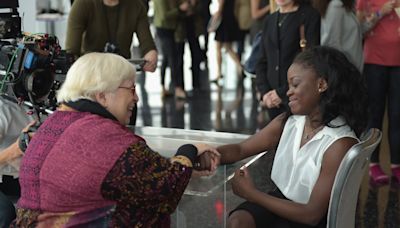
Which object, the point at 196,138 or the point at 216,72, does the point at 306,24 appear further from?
the point at 216,72

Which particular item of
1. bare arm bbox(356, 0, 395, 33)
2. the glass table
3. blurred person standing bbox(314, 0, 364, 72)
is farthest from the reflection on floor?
bare arm bbox(356, 0, 395, 33)

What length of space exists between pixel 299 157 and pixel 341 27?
1737 mm

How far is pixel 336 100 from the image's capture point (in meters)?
2.24

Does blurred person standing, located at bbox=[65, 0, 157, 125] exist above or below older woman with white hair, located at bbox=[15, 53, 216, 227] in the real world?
above

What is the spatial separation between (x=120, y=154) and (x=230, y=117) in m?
4.21

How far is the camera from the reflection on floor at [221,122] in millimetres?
2514

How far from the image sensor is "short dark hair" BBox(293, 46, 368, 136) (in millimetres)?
2223

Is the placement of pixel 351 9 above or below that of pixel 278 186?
above

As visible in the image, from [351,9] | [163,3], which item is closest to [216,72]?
[163,3]

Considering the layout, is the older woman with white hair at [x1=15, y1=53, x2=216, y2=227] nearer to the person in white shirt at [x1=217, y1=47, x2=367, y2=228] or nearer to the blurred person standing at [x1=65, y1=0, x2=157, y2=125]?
the person in white shirt at [x1=217, y1=47, x2=367, y2=228]

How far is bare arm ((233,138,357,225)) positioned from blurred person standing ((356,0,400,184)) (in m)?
1.94

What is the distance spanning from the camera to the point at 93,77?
189 centimetres

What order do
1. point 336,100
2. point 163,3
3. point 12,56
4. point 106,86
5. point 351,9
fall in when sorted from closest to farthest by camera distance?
point 106,86 → point 336,100 → point 12,56 → point 351,9 → point 163,3

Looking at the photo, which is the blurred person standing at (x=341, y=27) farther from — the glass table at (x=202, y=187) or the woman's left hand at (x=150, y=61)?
the glass table at (x=202, y=187)
